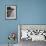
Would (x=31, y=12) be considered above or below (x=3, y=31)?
above

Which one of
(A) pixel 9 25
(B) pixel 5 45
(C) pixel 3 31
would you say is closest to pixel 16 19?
(A) pixel 9 25

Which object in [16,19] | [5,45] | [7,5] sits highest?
[7,5]

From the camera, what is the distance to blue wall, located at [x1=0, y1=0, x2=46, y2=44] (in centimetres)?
429

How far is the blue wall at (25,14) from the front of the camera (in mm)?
4285

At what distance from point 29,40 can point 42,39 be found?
0.38m

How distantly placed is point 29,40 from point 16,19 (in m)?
0.76

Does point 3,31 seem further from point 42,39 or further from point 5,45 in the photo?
point 42,39

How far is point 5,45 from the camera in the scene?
418cm

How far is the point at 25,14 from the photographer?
169 inches

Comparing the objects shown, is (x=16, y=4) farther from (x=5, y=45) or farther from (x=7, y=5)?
(x=5, y=45)

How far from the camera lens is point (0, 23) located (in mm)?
4285

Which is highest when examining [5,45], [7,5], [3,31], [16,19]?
[7,5]

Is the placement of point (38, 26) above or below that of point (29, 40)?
above

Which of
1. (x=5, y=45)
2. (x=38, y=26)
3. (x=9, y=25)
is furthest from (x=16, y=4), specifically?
(x=5, y=45)
